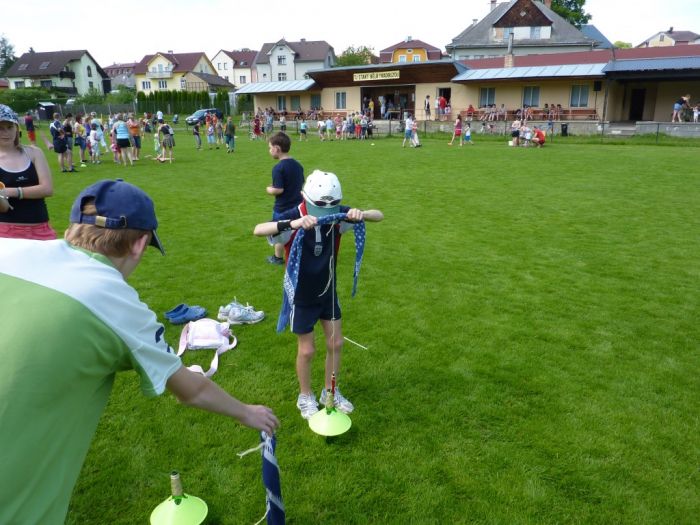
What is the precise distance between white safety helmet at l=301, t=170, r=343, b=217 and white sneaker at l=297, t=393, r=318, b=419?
165cm

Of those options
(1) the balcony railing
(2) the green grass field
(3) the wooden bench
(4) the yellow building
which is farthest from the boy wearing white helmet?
(1) the balcony railing

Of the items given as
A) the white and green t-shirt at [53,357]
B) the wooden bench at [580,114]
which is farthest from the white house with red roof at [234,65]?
the white and green t-shirt at [53,357]

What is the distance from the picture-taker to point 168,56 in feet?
289

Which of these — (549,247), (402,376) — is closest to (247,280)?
(402,376)

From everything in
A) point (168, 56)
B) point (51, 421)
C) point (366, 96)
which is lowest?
point (51, 421)

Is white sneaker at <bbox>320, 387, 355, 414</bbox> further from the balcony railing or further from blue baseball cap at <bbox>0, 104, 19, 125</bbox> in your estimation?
the balcony railing

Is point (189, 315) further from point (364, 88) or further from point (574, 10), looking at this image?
point (574, 10)

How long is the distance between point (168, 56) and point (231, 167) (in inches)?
3135

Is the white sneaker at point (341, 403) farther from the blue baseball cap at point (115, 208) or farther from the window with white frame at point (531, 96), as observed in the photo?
the window with white frame at point (531, 96)

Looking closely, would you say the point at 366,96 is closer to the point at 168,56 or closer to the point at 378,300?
the point at 378,300

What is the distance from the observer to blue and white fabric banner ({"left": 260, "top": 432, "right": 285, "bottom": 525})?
8.81ft

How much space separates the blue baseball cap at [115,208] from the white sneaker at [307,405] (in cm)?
285

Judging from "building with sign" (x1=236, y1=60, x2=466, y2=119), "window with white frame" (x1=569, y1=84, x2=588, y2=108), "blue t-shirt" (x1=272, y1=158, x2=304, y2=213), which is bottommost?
"blue t-shirt" (x1=272, y1=158, x2=304, y2=213)

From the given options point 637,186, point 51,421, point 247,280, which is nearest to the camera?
A: point 51,421
